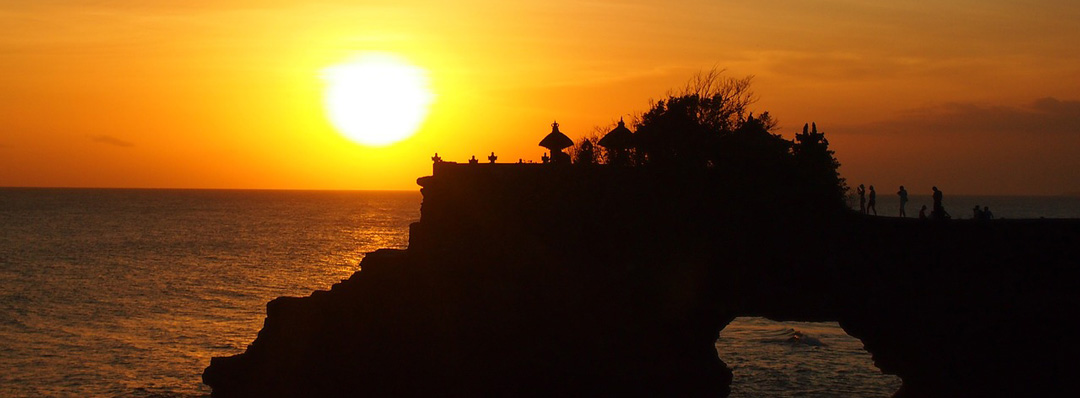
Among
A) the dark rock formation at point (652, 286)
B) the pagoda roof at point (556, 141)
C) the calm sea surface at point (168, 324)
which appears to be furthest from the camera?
the calm sea surface at point (168, 324)

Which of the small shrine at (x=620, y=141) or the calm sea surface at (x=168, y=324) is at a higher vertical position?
the small shrine at (x=620, y=141)

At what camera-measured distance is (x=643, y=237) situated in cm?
3769

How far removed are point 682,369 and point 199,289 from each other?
177ft

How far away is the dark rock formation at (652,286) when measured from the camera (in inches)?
1387

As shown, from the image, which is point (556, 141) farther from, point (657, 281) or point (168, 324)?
point (168, 324)

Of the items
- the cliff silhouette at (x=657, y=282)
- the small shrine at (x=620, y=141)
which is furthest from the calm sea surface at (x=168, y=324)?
the small shrine at (x=620, y=141)

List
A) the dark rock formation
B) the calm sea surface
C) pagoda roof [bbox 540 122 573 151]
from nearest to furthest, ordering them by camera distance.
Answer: the dark rock formation
pagoda roof [bbox 540 122 573 151]
the calm sea surface

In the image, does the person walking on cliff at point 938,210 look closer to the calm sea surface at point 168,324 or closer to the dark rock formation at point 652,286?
the dark rock formation at point 652,286

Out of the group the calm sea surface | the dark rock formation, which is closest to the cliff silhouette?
the dark rock formation

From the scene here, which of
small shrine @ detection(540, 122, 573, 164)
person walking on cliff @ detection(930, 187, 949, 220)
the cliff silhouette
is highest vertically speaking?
small shrine @ detection(540, 122, 573, 164)

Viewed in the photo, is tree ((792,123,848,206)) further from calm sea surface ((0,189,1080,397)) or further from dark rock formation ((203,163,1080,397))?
calm sea surface ((0,189,1080,397))

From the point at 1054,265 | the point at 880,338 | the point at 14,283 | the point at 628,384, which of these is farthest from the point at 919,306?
the point at 14,283

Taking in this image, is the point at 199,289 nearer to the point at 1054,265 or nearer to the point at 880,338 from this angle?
the point at 880,338

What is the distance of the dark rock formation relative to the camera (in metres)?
35.2
